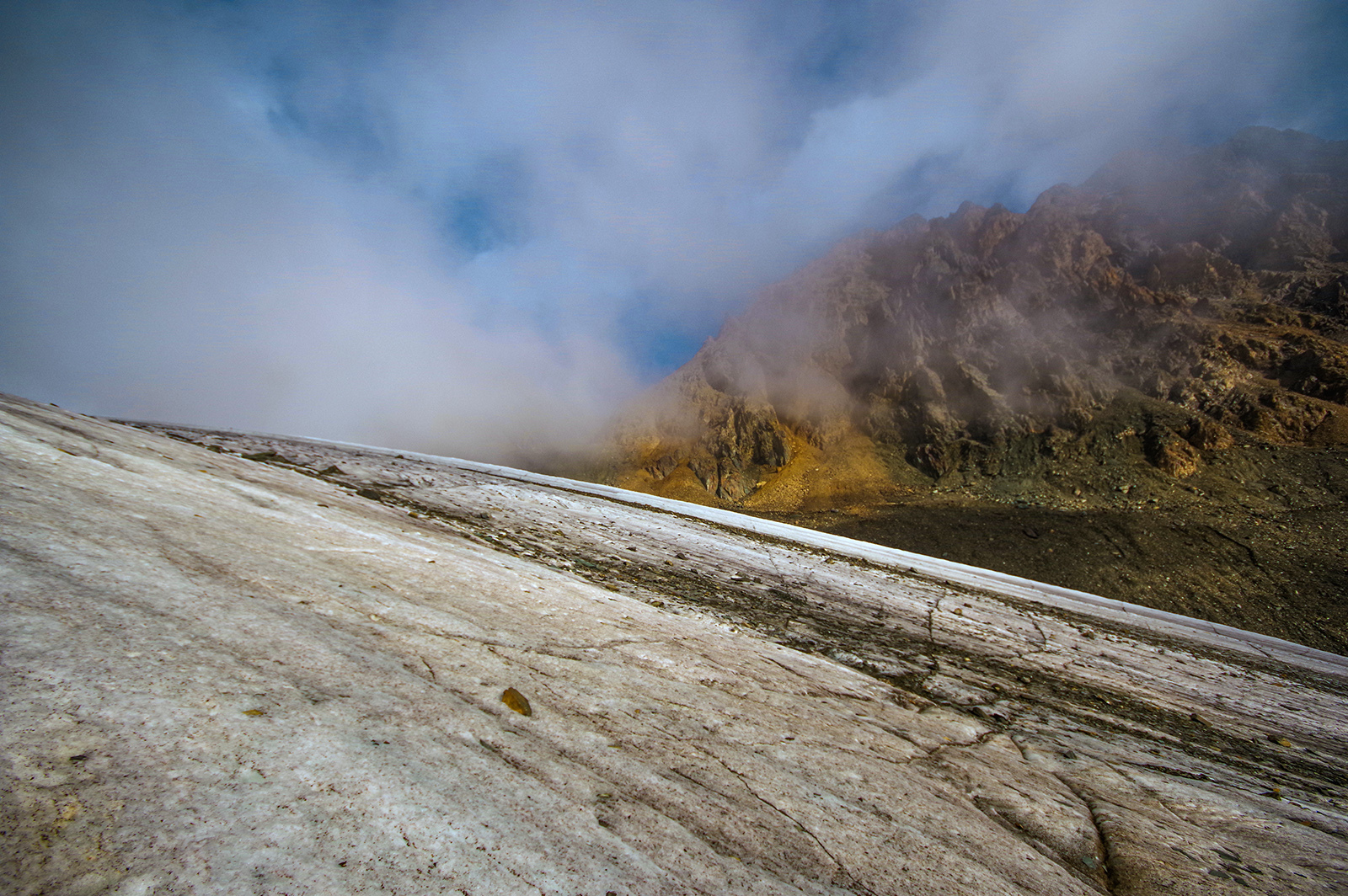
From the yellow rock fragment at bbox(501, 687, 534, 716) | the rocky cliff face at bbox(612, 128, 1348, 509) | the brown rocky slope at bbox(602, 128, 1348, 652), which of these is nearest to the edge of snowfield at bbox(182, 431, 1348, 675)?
the yellow rock fragment at bbox(501, 687, 534, 716)

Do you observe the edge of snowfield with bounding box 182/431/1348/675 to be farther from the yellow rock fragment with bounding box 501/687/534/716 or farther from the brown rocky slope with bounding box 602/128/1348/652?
the brown rocky slope with bounding box 602/128/1348/652

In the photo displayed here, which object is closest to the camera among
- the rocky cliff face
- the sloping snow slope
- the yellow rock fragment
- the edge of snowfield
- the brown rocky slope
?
the sloping snow slope

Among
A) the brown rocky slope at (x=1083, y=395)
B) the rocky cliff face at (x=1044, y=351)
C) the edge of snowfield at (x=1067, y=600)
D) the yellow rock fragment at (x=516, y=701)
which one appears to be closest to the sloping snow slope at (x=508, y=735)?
the yellow rock fragment at (x=516, y=701)

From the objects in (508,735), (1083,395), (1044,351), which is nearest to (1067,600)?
(508,735)

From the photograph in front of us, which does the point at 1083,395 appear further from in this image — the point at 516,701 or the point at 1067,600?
the point at 516,701

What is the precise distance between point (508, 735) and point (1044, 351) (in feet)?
209

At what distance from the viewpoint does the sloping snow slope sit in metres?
1.56

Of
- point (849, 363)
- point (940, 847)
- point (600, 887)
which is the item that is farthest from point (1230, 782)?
point (849, 363)

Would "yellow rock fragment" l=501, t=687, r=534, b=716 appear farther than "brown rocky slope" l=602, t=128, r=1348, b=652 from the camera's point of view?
No

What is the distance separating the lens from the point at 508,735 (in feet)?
7.49

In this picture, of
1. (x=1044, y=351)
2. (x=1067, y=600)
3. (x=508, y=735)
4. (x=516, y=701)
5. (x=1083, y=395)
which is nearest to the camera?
(x=508, y=735)

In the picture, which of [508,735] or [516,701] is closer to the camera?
[508,735]

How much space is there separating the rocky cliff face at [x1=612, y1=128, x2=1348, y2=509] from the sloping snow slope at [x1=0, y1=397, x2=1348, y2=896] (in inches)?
1784

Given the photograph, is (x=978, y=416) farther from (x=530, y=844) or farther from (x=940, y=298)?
(x=530, y=844)
